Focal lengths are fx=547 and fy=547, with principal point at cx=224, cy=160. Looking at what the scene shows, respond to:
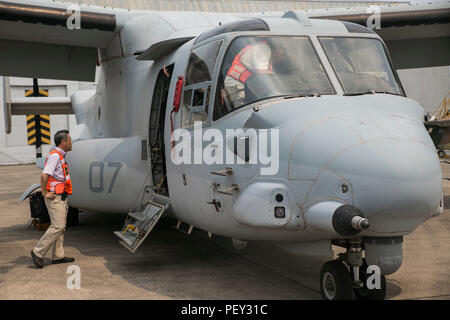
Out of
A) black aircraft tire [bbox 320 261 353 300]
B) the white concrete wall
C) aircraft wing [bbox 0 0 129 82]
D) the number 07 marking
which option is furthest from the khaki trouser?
the white concrete wall

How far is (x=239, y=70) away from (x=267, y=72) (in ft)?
1.03

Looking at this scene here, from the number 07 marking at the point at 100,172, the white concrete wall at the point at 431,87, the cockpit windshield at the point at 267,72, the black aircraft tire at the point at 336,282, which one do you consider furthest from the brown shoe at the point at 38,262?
the white concrete wall at the point at 431,87

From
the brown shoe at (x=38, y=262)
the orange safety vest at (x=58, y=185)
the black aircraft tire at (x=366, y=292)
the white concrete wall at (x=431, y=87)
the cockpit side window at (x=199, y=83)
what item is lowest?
the brown shoe at (x=38, y=262)

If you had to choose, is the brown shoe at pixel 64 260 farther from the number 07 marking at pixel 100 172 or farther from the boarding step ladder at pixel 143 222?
the number 07 marking at pixel 100 172

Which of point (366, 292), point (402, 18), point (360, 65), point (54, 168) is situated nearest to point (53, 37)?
point (54, 168)

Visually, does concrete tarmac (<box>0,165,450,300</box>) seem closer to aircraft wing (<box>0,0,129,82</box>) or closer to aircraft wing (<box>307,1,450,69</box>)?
aircraft wing (<box>0,0,129,82</box>)

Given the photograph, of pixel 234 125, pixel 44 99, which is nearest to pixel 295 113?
pixel 234 125

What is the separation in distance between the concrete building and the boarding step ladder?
24259mm

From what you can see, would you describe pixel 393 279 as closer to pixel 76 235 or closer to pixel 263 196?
pixel 263 196

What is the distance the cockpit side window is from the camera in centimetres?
554

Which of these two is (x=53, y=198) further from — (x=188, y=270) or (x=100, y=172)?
(x=188, y=270)

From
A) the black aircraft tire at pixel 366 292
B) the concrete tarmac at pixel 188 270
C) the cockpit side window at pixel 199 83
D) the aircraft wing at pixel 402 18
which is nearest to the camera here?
the black aircraft tire at pixel 366 292

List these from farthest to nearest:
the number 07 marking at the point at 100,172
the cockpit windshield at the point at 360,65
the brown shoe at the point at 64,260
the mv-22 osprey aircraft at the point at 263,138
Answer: the number 07 marking at the point at 100,172 < the brown shoe at the point at 64,260 < the cockpit windshield at the point at 360,65 < the mv-22 osprey aircraft at the point at 263,138

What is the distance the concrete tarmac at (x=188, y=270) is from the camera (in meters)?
5.33
